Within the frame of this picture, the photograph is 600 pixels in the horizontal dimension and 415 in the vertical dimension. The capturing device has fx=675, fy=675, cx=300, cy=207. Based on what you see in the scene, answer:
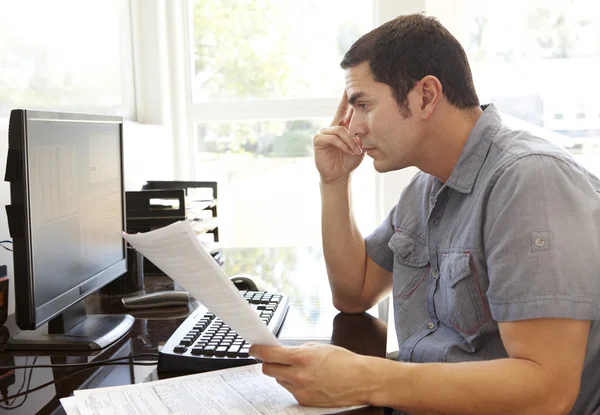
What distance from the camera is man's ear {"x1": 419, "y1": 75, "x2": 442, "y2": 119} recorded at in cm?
123

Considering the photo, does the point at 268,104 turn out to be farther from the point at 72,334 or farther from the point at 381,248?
the point at 72,334

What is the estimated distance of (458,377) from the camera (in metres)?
0.97

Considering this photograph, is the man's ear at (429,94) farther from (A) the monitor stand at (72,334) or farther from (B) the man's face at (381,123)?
(A) the monitor stand at (72,334)

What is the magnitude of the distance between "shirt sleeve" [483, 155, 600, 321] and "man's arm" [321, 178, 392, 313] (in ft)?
1.64

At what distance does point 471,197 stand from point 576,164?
0.59 feet

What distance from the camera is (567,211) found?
0.98m

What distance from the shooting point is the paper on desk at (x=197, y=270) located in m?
0.83

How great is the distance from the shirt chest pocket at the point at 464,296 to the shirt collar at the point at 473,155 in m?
0.12

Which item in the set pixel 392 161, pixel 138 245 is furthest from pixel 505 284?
pixel 138 245

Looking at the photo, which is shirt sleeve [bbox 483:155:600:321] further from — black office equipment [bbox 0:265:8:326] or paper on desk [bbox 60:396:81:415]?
black office equipment [bbox 0:265:8:326]

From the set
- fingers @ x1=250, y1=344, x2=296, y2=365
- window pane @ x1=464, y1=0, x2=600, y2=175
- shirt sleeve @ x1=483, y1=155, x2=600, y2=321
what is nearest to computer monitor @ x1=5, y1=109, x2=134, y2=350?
fingers @ x1=250, y1=344, x2=296, y2=365

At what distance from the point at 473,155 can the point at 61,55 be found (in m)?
1.45

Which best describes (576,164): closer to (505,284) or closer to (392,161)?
(505,284)

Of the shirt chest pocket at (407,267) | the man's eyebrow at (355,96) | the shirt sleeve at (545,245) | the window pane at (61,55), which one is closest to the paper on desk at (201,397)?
the shirt sleeve at (545,245)
